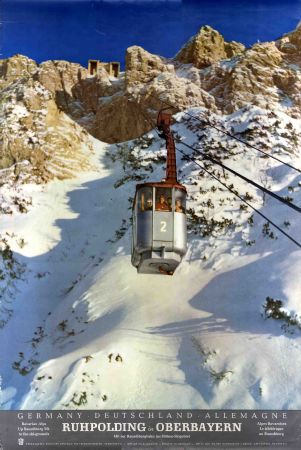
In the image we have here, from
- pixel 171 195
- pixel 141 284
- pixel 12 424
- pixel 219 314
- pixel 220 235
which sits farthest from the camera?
pixel 220 235

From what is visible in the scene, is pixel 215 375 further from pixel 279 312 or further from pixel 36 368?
pixel 36 368

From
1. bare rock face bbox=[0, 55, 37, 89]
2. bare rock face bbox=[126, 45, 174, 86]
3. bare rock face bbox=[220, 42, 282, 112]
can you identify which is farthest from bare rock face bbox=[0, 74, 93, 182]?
bare rock face bbox=[220, 42, 282, 112]

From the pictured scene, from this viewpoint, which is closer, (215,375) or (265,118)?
(215,375)

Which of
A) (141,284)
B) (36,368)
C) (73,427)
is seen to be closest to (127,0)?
(141,284)

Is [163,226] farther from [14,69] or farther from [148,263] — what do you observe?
[14,69]

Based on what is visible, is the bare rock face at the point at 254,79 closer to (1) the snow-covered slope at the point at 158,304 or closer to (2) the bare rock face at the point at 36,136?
(1) the snow-covered slope at the point at 158,304
